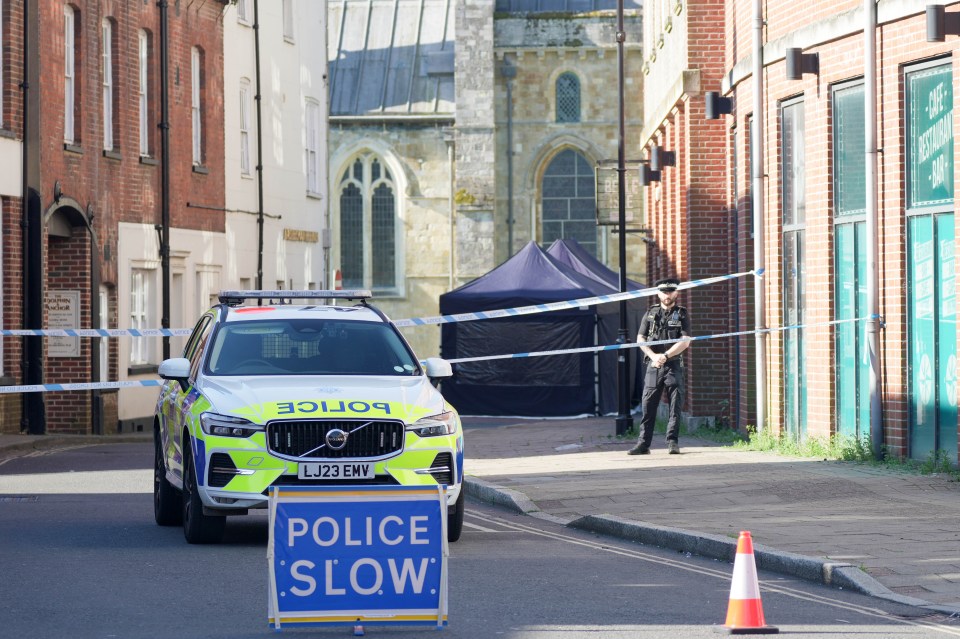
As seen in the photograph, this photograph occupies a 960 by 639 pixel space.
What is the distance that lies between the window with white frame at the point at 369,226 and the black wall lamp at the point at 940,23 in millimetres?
42714

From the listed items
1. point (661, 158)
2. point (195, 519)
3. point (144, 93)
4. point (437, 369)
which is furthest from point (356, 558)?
point (144, 93)

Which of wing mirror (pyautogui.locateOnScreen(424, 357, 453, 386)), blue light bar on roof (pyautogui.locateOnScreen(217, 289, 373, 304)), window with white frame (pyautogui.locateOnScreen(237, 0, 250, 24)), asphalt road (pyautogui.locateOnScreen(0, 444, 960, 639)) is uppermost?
window with white frame (pyautogui.locateOnScreen(237, 0, 250, 24))

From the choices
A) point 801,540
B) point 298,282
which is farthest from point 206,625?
point 298,282

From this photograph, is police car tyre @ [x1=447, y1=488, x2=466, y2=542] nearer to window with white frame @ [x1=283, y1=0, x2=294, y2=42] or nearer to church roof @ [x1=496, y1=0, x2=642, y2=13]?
window with white frame @ [x1=283, y1=0, x2=294, y2=42]

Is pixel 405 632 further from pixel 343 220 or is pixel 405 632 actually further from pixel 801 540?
pixel 343 220

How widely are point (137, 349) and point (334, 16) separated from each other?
3285cm

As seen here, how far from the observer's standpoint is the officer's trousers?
61.8 feet

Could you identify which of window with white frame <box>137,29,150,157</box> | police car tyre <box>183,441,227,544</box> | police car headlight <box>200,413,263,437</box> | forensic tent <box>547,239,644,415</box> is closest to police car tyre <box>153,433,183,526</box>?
police car tyre <box>183,441,227,544</box>

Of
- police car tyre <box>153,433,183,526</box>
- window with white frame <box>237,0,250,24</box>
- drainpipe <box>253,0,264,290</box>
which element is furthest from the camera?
drainpipe <box>253,0,264,290</box>

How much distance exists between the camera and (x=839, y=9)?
17469 millimetres

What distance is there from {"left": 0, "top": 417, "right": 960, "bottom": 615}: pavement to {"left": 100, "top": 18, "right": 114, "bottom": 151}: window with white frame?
10550mm

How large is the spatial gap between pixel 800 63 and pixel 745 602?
1075cm

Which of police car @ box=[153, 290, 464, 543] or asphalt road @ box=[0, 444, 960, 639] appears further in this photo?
police car @ box=[153, 290, 464, 543]

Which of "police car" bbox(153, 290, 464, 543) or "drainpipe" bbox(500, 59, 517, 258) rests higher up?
"drainpipe" bbox(500, 59, 517, 258)
